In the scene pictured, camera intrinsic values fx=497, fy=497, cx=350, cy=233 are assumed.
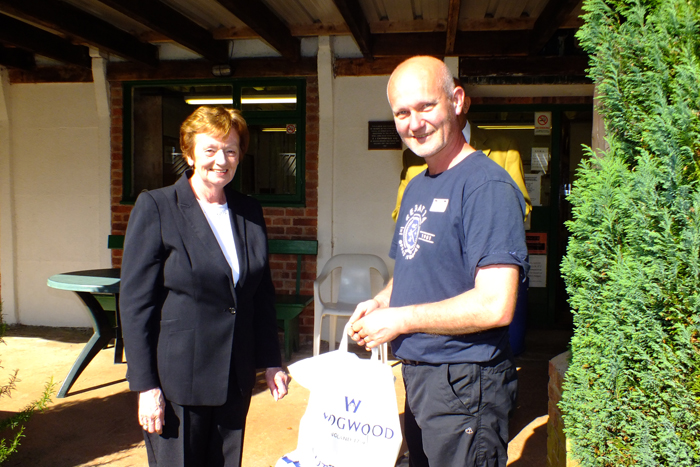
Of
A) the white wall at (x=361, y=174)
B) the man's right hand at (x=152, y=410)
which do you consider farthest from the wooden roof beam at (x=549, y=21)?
the man's right hand at (x=152, y=410)

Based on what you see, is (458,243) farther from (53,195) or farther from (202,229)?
(53,195)

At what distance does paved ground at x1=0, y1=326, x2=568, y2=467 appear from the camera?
3.01m

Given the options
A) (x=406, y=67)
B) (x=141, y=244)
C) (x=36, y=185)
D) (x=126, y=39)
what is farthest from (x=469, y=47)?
(x=36, y=185)

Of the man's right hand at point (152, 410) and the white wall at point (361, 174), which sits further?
the white wall at point (361, 174)

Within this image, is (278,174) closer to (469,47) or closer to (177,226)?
(469,47)

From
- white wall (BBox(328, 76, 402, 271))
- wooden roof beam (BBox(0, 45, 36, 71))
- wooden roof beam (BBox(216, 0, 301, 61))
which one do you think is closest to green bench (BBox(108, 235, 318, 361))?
white wall (BBox(328, 76, 402, 271))

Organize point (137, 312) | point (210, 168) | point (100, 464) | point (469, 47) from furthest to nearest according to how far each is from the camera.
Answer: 1. point (469, 47)
2. point (100, 464)
3. point (210, 168)
4. point (137, 312)

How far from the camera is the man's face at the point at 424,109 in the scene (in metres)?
1.47

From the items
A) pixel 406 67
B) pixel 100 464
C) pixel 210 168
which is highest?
pixel 406 67

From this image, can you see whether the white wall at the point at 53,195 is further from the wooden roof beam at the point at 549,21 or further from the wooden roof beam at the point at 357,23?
the wooden roof beam at the point at 549,21

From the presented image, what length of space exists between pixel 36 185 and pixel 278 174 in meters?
2.86

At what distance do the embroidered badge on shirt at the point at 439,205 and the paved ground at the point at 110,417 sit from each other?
6.94 ft

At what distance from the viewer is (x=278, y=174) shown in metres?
5.41

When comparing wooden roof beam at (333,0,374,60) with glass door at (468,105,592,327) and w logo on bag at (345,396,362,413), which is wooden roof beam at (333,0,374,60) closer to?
glass door at (468,105,592,327)
